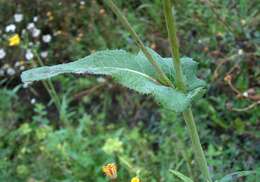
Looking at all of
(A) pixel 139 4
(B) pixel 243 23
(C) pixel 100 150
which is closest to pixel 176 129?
(C) pixel 100 150

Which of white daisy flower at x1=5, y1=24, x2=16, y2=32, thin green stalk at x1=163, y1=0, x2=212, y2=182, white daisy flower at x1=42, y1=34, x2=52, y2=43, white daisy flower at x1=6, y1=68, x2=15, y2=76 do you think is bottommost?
thin green stalk at x1=163, y1=0, x2=212, y2=182

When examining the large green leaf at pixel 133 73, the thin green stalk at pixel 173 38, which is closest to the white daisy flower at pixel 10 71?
the large green leaf at pixel 133 73

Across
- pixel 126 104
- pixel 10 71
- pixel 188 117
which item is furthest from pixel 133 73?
pixel 10 71

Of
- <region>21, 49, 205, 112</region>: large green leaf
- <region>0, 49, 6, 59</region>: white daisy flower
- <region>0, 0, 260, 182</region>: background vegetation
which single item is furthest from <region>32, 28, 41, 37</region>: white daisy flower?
<region>21, 49, 205, 112</region>: large green leaf

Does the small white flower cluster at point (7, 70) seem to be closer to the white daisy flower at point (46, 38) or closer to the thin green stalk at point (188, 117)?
the white daisy flower at point (46, 38)

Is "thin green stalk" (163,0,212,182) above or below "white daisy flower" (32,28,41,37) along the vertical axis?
below

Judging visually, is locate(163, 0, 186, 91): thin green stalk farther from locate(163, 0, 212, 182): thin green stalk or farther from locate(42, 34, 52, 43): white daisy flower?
locate(42, 34, 52, 43): white daisy flower

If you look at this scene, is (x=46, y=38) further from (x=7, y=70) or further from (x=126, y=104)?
(x=126, y=104)
